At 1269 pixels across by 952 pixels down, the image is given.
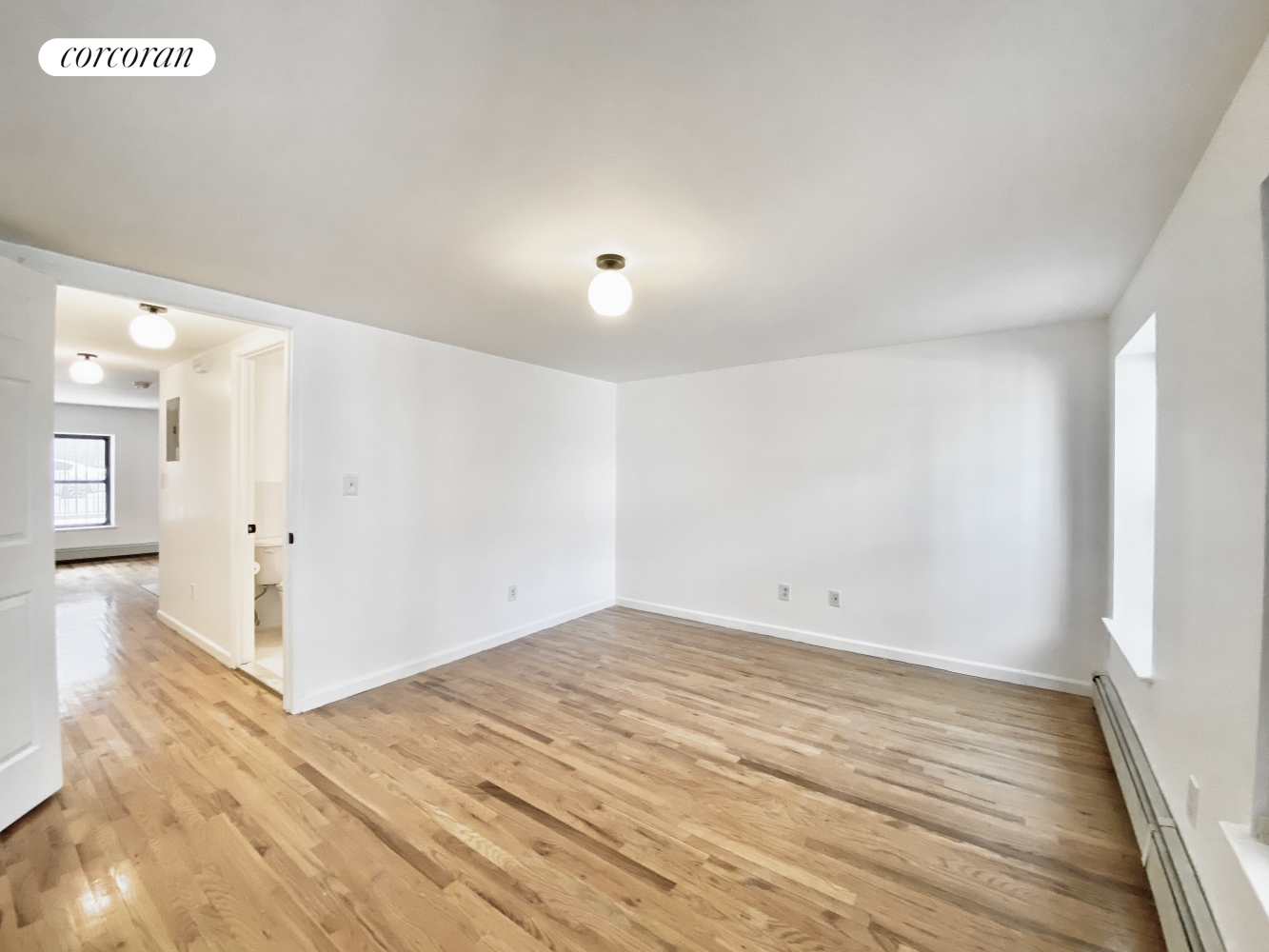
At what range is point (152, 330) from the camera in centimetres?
293

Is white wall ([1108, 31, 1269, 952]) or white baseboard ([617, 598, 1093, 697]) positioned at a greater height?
white wall ([1108, 31, 1269, 952])

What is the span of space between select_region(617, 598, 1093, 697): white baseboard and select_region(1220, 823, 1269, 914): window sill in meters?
2.35

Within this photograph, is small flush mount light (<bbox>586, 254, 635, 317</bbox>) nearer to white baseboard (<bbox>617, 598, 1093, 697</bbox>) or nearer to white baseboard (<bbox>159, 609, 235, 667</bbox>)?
white baseboard (<bbox>617, 598, 1093, 697</bbox>)

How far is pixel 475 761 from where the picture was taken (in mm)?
2352

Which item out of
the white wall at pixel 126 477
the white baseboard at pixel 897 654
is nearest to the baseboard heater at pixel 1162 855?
the white baseboard at pixel 897 654

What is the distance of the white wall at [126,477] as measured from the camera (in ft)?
24.7

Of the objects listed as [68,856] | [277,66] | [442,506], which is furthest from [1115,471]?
[68,856]

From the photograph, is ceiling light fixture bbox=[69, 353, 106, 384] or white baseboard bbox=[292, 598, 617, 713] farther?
ceiling light fixture bbox=[69, 353, 106, 384]

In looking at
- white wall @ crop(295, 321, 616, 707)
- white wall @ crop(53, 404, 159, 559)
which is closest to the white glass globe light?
white wall @ crop(295, 321, 616, 707)

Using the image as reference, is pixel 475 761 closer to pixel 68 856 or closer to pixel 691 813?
pixel 691 813

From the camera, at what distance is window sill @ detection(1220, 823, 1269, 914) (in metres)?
1.01

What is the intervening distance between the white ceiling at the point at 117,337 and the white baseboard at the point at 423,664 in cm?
218

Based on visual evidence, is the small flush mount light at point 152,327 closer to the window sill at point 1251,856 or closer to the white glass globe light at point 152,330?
the white glass globe light at point 152,330

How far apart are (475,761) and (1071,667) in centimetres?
353
